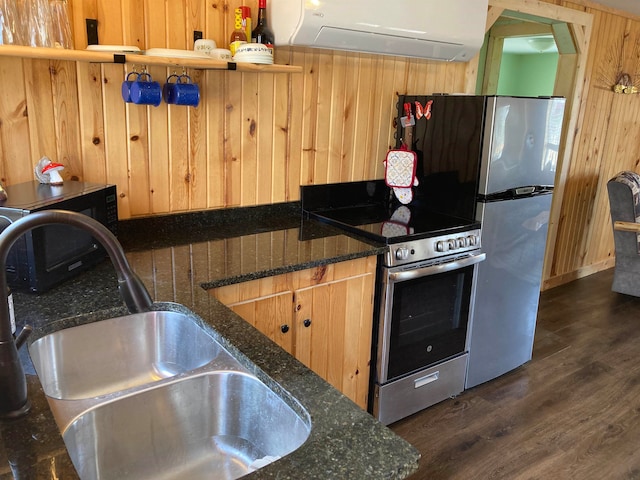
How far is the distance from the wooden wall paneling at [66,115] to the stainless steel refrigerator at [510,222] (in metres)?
1.77

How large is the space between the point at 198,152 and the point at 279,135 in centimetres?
42

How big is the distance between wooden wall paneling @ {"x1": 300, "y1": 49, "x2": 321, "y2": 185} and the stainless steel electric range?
102mm

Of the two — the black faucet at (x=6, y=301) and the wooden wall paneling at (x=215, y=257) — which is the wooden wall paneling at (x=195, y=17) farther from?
the black faucet at (x=6, y=301)

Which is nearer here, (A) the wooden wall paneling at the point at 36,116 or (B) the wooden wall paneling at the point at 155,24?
(A) the wooden wall paneling at the point at 36,116

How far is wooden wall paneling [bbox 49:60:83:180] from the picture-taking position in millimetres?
1934

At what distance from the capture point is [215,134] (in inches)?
92.6

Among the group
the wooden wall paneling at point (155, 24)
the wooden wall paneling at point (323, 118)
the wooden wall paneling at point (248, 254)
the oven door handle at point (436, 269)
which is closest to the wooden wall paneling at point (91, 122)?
the wooden wall paneling at point (155, 24)

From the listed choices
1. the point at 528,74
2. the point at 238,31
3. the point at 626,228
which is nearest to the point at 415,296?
the point at 238,31

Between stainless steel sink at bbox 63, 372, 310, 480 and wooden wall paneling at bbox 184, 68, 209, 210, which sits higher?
wooden wall paneling at bbox 184, 68, 209, 210

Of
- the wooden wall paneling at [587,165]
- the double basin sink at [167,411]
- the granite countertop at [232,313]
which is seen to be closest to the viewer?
the granite countertop at [232,313]

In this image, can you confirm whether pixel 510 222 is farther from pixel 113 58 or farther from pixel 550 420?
pixel 113 58

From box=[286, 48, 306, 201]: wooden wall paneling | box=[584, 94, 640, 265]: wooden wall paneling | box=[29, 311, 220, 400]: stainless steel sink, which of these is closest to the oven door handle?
box=[286, 48, 306, 201]: wooden wall paneling

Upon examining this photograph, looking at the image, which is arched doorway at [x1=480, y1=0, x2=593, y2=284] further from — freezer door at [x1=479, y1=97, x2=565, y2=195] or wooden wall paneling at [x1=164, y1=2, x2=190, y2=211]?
wooden wall paneling at [x1=164, y1=2, x2=190, y2=211]

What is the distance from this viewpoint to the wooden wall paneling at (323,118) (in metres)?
2.62
